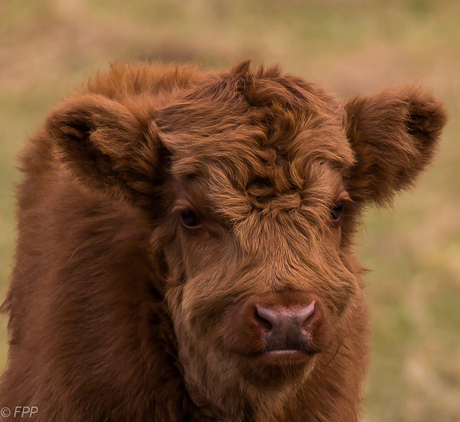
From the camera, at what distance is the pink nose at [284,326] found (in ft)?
12.5

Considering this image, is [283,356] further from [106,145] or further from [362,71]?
[362,71]

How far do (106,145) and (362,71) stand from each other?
10.6 m

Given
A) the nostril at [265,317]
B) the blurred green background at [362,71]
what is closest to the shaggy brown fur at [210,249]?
A: the nostril at [265,317]

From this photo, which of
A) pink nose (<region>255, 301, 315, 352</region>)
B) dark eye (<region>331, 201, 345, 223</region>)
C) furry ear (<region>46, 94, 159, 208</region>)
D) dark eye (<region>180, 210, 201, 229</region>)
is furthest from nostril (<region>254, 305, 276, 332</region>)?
furry ear (<region>46, 94, 159, 208</region>)

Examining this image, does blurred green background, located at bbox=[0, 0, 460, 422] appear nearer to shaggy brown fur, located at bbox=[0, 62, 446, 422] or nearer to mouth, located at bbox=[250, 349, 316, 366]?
shaggy brown fur, located at bbox=[0, 62, 446, 422]

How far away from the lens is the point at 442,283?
10.1 metres

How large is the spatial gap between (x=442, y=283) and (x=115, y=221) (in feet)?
19.9

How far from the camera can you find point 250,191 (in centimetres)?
416

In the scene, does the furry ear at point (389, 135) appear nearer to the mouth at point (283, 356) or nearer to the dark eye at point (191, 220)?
the dark eye at point (191, 220)

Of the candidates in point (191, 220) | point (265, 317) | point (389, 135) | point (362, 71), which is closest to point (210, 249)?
point (191, 220)

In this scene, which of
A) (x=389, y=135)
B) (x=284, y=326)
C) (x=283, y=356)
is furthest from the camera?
(x=389, y=135)

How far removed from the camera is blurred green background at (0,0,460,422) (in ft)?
29.2

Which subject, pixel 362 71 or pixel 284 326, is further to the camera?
pixel 362 71

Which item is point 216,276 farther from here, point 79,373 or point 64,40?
point 64,40
